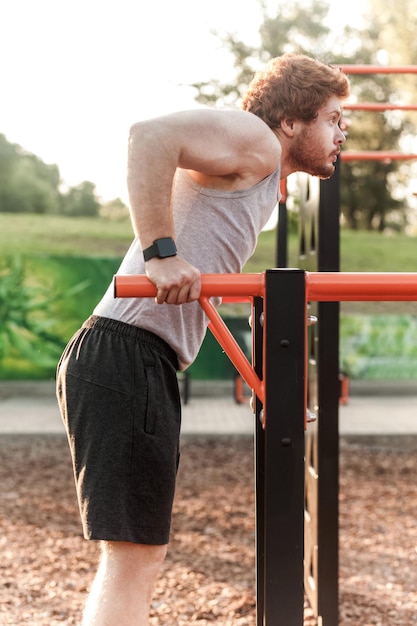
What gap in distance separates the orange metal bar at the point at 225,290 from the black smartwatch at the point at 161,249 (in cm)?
6

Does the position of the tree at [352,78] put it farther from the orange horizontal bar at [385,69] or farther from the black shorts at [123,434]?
the black shorts at [123,434]

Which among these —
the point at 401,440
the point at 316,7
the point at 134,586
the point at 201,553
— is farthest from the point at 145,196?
the point at 316,7

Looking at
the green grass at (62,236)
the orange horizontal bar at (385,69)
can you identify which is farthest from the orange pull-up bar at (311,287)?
the green grass at (62,236)

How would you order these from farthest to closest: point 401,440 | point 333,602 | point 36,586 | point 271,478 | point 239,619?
point 401,440
point 36,586
point 239,619
point 333,602
point 271,478

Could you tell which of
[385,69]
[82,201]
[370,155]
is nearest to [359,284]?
[385,69]

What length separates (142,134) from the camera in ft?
4.77

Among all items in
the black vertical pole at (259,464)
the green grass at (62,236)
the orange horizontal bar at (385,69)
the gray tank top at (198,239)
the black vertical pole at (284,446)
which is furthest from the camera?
the green grass at (62,236)

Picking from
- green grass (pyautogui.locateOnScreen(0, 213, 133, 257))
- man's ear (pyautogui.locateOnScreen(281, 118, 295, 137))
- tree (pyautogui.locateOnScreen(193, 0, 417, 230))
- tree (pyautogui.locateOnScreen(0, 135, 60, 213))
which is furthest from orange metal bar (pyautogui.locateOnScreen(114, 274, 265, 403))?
tree (pyautogui.locateOnScreen(0, 135, 60, 213))

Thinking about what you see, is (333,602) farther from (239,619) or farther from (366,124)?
(366,124)

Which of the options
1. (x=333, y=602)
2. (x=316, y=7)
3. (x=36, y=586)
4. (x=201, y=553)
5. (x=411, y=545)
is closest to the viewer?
(x=333, y=602)

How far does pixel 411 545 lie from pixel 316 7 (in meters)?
15.0

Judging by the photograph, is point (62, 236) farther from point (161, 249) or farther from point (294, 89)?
point (161, 249)

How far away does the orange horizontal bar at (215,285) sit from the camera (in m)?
1.39

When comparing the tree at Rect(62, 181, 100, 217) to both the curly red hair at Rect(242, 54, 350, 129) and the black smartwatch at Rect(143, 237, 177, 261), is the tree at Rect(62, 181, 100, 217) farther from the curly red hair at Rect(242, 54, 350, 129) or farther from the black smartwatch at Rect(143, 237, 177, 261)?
the black smartwatch at Rect(143, 237, 177, 261)
